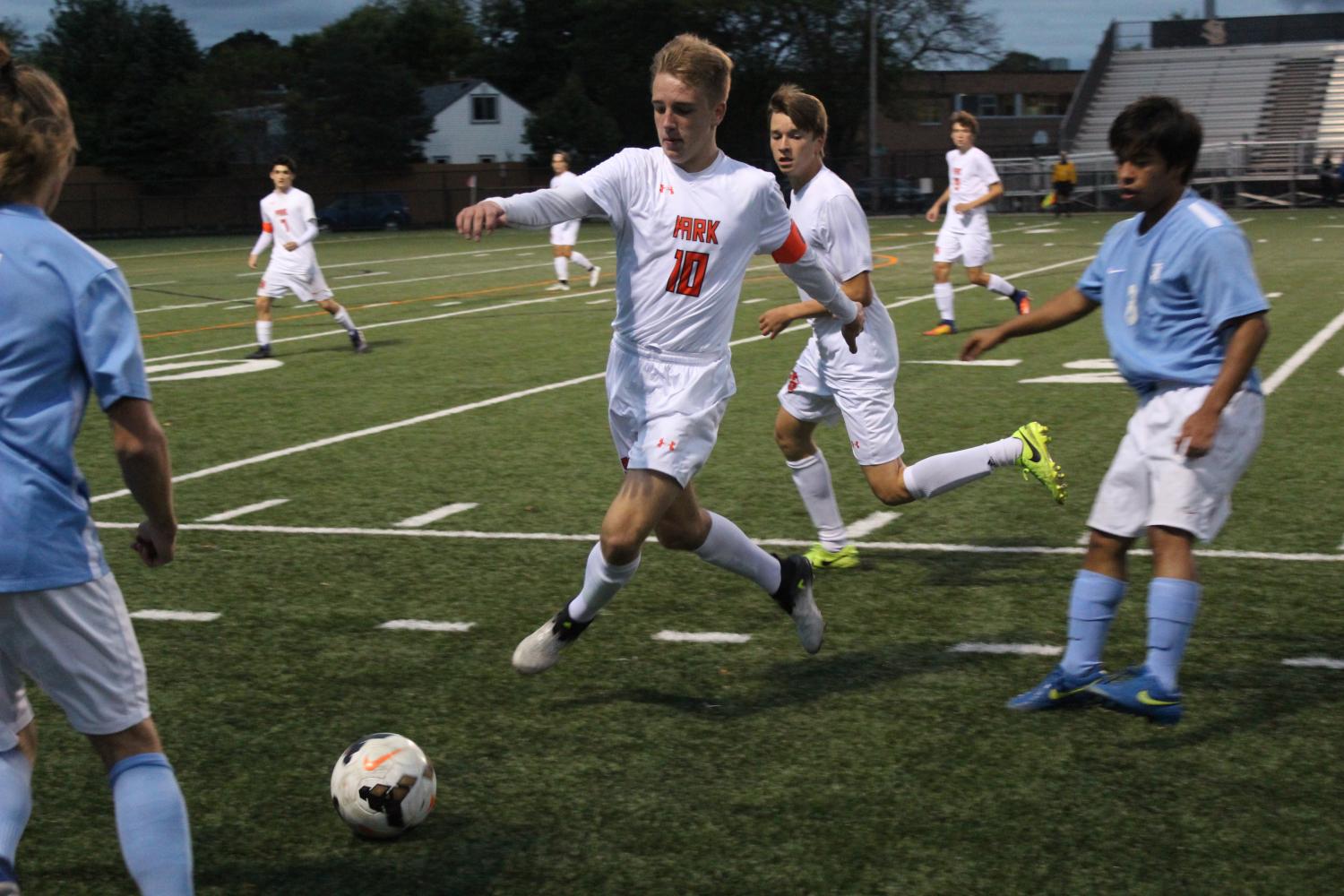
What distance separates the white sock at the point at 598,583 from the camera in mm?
5082

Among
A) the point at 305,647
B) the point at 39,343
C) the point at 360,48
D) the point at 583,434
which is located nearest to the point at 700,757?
the point at 305,647

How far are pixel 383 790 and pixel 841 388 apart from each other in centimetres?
330

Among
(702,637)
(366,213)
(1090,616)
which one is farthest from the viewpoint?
(366,213)

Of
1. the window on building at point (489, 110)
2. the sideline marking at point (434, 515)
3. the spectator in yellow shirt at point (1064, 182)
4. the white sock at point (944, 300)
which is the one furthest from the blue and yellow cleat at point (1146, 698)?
the window on building at point (489, 110)

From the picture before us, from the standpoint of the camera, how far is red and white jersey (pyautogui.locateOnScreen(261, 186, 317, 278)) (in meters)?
16.2

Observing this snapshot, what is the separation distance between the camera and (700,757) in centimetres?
470

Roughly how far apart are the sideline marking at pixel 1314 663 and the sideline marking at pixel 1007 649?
791mm

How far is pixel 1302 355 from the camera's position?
547 inches

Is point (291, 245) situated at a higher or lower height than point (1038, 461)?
higher

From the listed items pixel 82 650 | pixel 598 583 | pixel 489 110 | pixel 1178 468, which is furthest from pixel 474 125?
pixel 82 650

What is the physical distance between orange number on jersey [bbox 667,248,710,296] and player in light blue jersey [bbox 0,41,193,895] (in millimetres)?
2186

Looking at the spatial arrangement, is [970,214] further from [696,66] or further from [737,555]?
[696,66]

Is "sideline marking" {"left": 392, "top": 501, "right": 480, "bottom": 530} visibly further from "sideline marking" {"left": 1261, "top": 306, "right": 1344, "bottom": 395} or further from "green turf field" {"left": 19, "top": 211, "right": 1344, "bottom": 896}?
"sideline marking" {"left": 1261, "top": 306, "right": 1344, "bottom": 395}

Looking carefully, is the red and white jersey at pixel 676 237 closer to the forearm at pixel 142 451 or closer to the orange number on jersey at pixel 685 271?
the orange number on jersey at pixel 685 271
